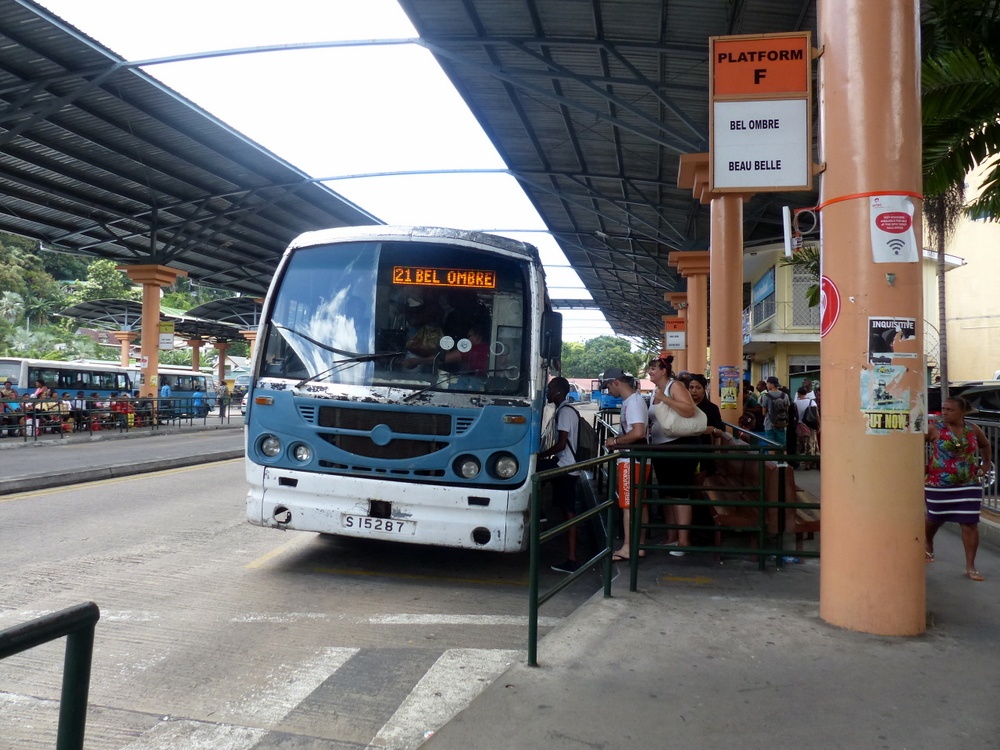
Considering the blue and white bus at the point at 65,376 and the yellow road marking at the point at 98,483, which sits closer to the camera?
the yellow road marking at the point at 98,483

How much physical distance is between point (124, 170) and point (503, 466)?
19.1 meters

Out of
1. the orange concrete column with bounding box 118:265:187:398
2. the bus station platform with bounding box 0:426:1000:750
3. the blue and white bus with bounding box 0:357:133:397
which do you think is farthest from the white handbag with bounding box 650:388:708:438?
the blue and white bus with bounding box 0:357:133:397

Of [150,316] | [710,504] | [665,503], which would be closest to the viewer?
[710,504]

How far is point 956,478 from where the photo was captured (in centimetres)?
641

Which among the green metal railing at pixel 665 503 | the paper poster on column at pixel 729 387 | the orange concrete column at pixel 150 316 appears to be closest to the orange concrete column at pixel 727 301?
the paper poster on column at pixel 729 387

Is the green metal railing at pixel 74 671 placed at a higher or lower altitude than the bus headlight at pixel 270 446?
lower

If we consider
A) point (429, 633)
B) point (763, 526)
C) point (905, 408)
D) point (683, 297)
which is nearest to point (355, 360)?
point (429, 633)

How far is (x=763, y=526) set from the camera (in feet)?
20.2

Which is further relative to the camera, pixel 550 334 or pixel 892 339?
pixel 550 334

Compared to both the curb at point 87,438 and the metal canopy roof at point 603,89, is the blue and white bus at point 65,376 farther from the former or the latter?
the metal canopy roof at point 603,89

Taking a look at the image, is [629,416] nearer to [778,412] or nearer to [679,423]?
[679,423]

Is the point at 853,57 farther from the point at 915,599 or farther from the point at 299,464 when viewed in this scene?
the point at 299,464

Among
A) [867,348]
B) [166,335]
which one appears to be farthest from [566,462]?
[166,335]

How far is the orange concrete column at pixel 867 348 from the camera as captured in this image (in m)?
4.66
